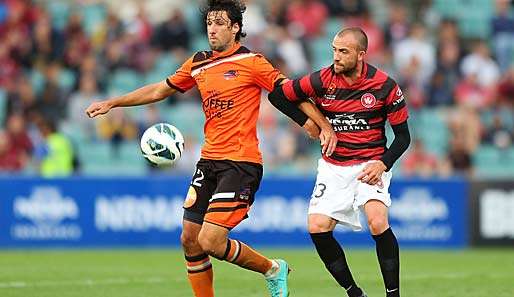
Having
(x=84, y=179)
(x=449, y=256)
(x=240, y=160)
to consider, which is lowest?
(x=449, y=256)

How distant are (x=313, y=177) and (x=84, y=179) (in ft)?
11.0

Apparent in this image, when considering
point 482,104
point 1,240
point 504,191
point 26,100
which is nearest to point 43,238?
point 1,240

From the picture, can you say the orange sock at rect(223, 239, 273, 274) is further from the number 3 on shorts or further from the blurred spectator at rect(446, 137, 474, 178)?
the blurred spectator at rect(446, 137, 474, 178)

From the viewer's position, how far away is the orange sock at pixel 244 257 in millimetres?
9141

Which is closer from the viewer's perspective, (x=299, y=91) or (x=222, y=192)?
(x=222, y=192)

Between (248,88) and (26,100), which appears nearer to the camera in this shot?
(248,88)

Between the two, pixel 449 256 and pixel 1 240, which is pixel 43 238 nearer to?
pixel 1 240

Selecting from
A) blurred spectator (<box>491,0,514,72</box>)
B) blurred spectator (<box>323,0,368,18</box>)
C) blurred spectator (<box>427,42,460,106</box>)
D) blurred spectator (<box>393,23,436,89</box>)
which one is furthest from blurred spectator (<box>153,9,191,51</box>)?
blurred spectator (<box>491,0,514,72</box>)

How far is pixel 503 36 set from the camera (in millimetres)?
21750

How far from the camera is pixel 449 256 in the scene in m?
16.1

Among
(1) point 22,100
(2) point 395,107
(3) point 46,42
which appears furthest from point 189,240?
(3) point 46,42

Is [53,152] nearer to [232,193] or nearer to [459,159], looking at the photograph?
[459,159]

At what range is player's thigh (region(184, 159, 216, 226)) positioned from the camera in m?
9.20

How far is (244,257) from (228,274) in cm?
386
